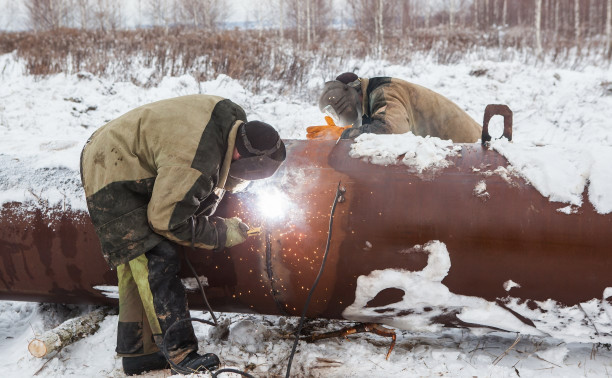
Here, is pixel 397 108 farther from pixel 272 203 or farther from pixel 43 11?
pixel 43 11

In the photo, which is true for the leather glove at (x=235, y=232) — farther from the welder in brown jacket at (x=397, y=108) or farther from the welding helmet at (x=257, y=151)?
the welder in brown jacket at (x=397, y=108)

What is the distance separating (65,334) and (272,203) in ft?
4.50

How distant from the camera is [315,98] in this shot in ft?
25.3

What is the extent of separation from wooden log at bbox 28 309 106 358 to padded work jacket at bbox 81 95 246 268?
0.74m

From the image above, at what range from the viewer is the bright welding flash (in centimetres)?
209

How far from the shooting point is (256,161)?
6.53 feet

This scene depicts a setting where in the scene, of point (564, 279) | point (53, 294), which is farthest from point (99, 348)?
point (564, 279)

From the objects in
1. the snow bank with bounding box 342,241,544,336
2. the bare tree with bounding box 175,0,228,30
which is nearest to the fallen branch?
the snow bank with bounding box 342,241,544,336

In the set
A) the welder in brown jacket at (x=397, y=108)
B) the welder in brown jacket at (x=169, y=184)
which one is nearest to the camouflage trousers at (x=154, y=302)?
the welder in brown jacket at (x=169, y=184)

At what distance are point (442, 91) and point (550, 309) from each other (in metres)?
6.54

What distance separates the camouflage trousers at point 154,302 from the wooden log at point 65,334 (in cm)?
40

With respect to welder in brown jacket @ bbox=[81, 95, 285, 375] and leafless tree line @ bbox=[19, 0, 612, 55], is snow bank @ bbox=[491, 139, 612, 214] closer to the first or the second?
welder in brown jacket @ bbox=[81, 95, 285, 375]

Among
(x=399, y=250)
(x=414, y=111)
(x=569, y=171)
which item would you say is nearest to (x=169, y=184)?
(x=399, y=250)

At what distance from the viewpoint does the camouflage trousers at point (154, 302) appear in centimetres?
205
